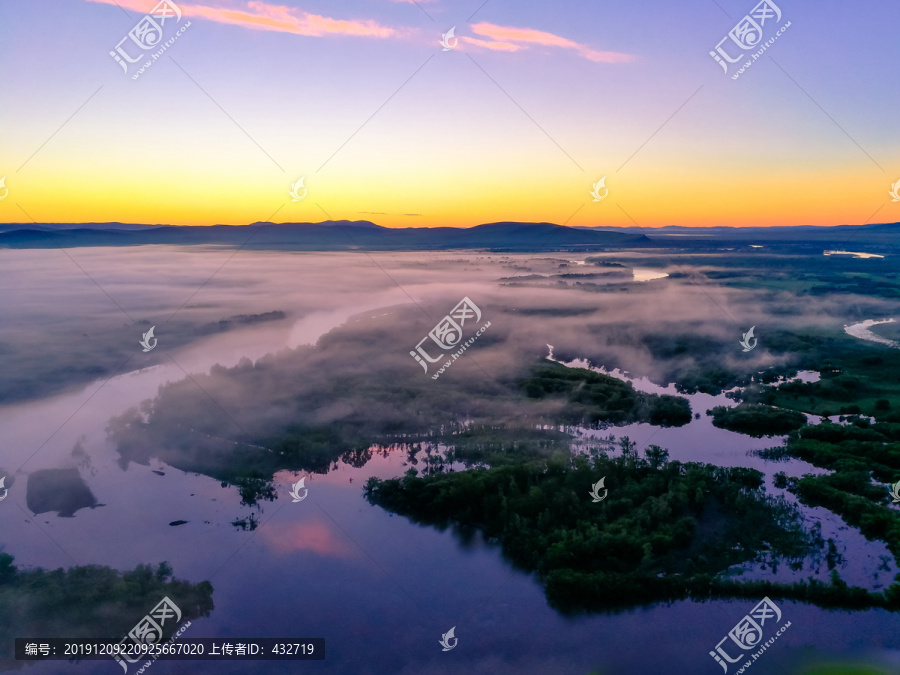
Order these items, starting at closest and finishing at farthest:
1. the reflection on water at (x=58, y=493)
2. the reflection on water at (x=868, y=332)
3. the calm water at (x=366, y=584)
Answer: the calm water at (x=366, y=584), the reflection on water at (x=58, y=493), the reflection on water at (x=868, y=332)

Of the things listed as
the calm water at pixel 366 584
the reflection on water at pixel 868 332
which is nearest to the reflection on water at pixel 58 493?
the calm water at pixel 366 584

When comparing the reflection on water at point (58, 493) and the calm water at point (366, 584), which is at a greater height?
the reflection on water at point (58, 493)

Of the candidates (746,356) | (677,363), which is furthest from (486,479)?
(746,356)

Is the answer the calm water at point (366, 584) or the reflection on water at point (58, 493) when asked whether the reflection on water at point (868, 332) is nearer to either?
the calm water at point (366, 584)

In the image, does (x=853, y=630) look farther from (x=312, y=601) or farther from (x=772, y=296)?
(x=772, y=296)

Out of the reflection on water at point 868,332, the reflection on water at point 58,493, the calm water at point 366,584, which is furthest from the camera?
the reflection on water at point 868,332

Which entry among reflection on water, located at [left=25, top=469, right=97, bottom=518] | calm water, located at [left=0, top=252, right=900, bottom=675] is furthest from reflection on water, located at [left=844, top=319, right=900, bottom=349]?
reflection on water, located at [left=25, top=469, right=97, bottom=518]

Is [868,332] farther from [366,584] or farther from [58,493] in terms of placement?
[58,493]

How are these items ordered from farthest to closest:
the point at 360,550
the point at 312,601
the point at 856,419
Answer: the point at 856,419
the point at 360,550
the point at 312,601
